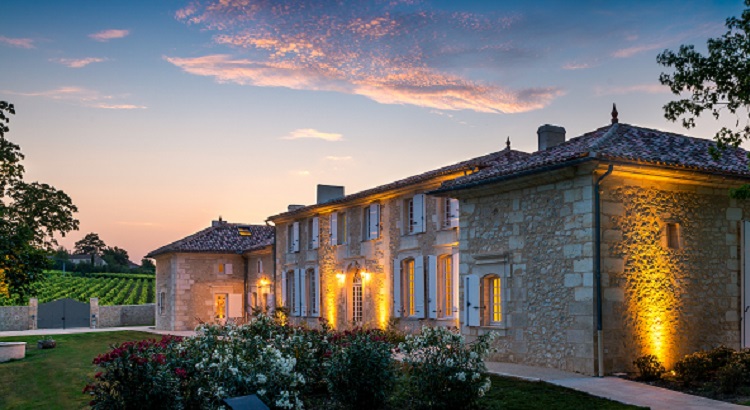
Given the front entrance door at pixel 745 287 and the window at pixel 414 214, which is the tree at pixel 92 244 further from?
the front entrance door at pixel 745 287

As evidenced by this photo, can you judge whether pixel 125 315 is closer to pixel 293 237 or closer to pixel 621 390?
pixel 293 237

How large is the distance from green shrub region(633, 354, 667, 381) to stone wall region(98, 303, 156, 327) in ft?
110

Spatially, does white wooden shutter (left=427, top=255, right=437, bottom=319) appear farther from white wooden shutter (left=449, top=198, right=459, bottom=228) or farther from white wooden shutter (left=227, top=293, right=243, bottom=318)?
white wooden shutter (left=227, top=293, right=243, bottom=318)

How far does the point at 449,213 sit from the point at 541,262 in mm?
5851

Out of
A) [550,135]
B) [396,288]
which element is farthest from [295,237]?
[550,135]

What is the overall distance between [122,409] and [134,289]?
166 ft

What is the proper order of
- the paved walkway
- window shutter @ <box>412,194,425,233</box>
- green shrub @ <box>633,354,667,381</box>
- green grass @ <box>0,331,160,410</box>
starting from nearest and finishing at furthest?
the paved walkway
green shrub @ <box>633,354,667,381</box>
green grass @ <box>0,331,160,410</box>
window shutter @ <box>412,194,425,233</box>

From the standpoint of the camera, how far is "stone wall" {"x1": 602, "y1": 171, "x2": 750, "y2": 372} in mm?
13586

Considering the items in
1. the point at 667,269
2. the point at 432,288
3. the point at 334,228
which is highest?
the point at 334,228

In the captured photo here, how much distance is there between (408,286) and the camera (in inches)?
865

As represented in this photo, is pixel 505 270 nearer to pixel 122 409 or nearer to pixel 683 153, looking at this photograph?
pixel 683 153

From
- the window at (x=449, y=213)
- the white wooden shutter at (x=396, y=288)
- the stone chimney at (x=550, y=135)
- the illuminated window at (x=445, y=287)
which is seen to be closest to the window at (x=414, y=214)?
the window at (x=449, y=213)

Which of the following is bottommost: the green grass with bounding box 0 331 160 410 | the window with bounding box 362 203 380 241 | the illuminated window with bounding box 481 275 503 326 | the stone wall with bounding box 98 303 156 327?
the stone wall with bounding box 98 303 156 327

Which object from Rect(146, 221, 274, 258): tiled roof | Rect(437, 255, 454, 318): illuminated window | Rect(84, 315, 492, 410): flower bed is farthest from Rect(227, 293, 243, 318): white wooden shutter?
Rect(84, 315, 492, 410): flower bed
